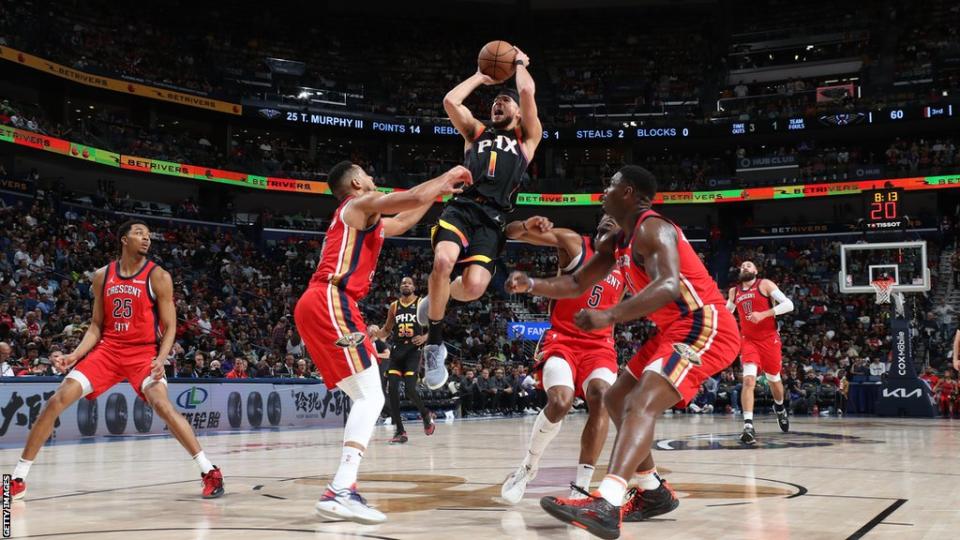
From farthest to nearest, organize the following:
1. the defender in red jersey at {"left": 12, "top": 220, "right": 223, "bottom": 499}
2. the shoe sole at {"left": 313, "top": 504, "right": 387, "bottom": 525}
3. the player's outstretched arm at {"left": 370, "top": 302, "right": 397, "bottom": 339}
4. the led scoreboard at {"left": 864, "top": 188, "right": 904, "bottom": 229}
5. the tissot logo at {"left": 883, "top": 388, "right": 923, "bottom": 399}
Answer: the led scoreboard at {"left": 864, "top": 188, "right": 904, "bottom": 229} → the tissot logo at {"left": 883, "top": 388, "right": 923, "bottom": 399} → the player's outstretched arm at {"left": 370, "top": 302, "right": 397, "bottom": 339} → the defender in red jersey at {"left": 12, "top": 220, "right": 223, "bottom": 499} → the shoe sole at {"left": 313, "top": 504, "right": 387, "bottom": 525}

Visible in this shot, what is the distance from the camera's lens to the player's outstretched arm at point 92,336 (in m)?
7.03

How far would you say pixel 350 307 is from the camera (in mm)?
5871

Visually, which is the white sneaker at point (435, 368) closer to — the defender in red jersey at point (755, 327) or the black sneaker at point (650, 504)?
the black sneaker at point (650, 504)

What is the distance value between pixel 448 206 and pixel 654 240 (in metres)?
2.84

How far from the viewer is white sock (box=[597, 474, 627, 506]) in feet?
14.6

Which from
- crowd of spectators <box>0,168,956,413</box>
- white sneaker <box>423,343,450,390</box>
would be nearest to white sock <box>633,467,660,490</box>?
white sneaker <box>423,343,450,390</box>

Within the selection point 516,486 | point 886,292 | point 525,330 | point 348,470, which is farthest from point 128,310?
point 525,330

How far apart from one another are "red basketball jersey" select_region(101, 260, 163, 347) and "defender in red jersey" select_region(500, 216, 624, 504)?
3079mm

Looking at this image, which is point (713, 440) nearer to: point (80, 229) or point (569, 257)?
point (569, 257)

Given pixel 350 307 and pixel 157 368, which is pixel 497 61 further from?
pixel 157 368

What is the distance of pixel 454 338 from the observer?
1188 inches

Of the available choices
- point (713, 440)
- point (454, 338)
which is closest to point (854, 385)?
point (713, 440)

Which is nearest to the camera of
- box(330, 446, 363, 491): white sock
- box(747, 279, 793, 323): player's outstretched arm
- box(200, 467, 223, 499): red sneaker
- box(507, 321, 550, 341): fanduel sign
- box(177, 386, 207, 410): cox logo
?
box(330, 446, 363, 491): white sock

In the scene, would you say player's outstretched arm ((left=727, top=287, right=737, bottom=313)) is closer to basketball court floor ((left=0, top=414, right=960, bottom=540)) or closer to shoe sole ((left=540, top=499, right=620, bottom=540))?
basketball court floor ((left=0, top=414, right=960, bottom=540))
